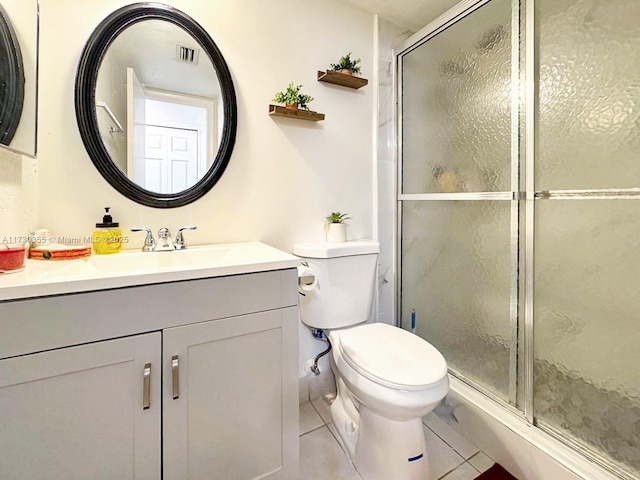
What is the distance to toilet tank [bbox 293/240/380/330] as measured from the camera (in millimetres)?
1426

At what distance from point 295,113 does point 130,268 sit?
0.98 meters

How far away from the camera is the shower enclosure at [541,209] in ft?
3.28

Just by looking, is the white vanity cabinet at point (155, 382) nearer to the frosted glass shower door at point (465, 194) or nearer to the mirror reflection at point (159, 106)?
the mirror reflection at point (159, 106)

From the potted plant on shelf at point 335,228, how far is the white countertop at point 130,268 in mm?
419

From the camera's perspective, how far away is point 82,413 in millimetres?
775

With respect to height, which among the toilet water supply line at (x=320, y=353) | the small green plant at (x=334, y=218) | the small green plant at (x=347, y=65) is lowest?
the toilet water supply line at (x=320, y=353)

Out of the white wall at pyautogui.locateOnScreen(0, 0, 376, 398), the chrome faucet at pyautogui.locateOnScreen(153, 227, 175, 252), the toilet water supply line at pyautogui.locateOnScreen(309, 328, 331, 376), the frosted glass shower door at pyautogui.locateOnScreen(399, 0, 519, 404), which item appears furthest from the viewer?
the toilet water supply line at pyautogui.locateOnScreen(309, 328, 331, 376)

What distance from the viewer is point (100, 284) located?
0.77 metres

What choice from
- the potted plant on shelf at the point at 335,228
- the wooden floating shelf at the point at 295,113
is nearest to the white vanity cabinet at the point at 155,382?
the potted plant on shelf at the point at 335,228

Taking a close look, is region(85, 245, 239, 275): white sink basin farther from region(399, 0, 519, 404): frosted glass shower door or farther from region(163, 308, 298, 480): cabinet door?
region(399, 0, 519, 404): frosted glass shower door

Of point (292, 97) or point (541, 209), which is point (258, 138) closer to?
point (292, 97)

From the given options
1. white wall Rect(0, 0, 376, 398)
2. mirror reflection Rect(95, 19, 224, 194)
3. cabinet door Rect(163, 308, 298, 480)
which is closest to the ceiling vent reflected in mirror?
mirror reflection Rect(95, 19, 224, 194)

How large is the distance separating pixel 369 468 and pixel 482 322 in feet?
2.60

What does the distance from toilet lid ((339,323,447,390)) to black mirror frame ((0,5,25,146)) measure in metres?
1.30
